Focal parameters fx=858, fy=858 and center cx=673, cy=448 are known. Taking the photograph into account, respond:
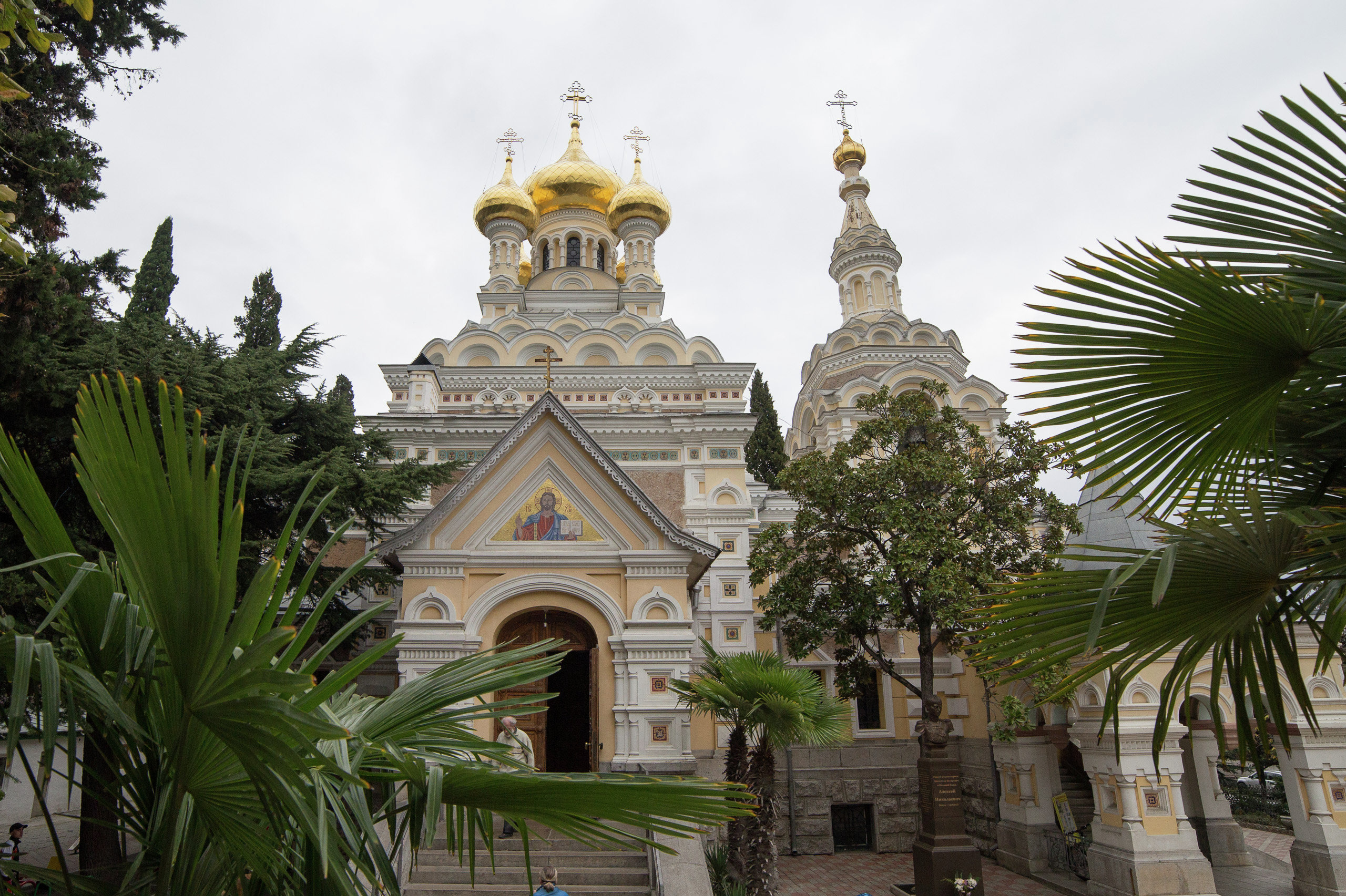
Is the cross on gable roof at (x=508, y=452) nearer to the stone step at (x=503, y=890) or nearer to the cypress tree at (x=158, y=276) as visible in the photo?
Answer: the stone step at (x=503, y=890)

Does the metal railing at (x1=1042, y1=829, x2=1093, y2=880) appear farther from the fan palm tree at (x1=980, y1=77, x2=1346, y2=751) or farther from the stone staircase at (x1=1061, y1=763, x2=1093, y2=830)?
the fan palm tree at (x1=980, y1=77, x2=1346, y2=751)

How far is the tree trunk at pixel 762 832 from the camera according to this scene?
944 centimetres

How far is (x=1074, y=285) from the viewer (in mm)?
3537

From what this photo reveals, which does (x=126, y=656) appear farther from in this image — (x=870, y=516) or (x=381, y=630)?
(x=381, y=630)

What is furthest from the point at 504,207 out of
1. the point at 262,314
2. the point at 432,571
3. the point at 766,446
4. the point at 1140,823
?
the point at 1140,823

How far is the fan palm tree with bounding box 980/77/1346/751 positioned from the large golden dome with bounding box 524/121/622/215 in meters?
24.6

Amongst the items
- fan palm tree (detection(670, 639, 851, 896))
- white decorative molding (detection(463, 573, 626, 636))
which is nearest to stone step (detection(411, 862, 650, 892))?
fan palm tree (detection(670, 639, 851, 896))

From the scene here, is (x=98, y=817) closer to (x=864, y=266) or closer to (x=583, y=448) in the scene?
(x=583, y=448)

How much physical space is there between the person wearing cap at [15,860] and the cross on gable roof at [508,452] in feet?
17.5

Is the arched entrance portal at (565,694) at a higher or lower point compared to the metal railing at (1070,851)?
higher

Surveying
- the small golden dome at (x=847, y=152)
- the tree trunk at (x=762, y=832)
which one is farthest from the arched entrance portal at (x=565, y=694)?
the small golden dome at (x=847, y=152)

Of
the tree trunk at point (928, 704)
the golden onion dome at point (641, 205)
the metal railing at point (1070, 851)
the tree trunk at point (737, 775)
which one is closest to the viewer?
the tree trunk at point (737, 775)

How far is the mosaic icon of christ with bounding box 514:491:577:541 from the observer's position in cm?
1288

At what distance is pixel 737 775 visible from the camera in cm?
995
